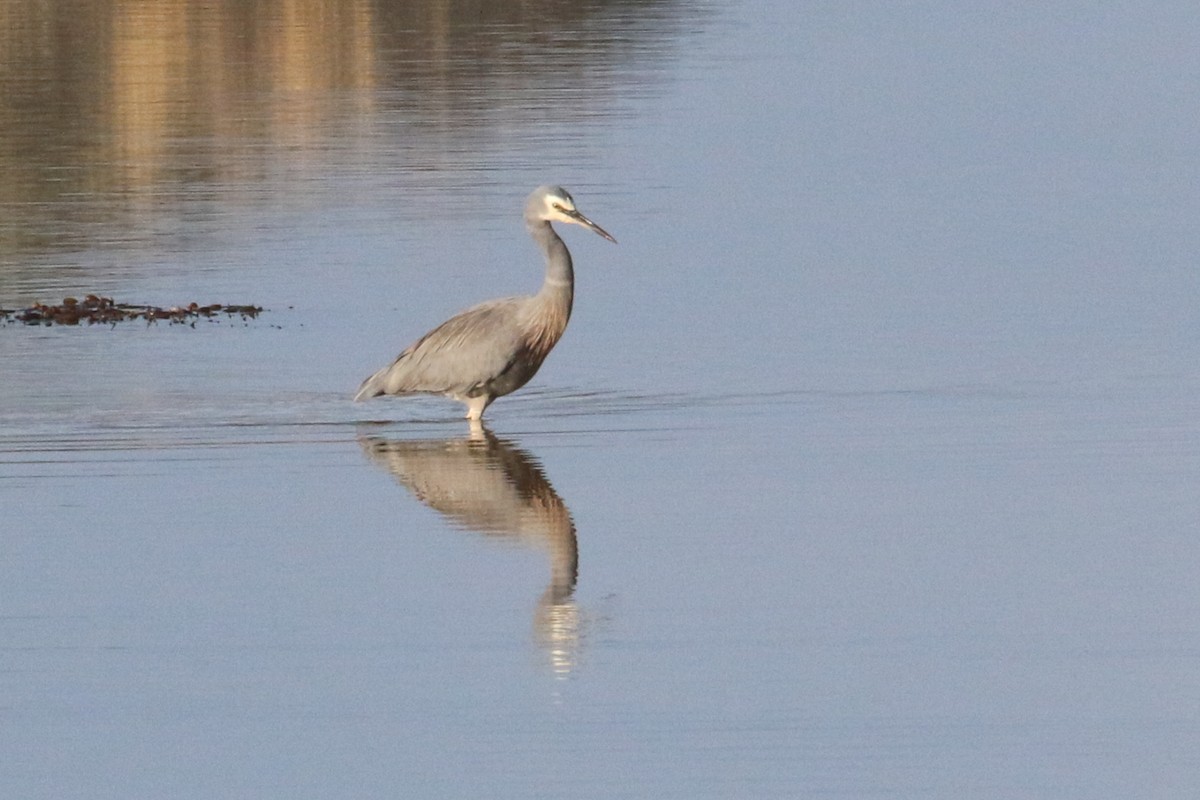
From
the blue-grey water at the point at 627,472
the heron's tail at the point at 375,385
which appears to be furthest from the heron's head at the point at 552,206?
the heron's tail at the point at 375,385

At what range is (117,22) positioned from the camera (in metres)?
44.3

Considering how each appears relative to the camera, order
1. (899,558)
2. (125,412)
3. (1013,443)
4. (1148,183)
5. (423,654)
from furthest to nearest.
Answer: (1148,183)
(125,412)
(1013,443)
(899,558)
(423,654)

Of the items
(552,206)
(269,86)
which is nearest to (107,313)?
(552,206)

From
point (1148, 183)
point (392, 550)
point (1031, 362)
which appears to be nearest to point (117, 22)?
point (1148, 183)

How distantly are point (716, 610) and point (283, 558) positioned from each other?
1.71 m

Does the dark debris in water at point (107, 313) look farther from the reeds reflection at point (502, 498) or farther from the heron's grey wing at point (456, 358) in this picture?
the reeds reflection at point (502, 498)

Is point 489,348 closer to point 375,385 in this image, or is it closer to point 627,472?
point 375,385

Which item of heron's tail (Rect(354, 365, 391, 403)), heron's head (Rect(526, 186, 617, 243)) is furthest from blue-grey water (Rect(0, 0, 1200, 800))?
heron's head (Rect(526, 186, 617, 243))

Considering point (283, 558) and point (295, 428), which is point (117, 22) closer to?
point (295, 428)

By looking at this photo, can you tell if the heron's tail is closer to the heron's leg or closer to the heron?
the heron

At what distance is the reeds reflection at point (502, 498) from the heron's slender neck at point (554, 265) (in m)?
0.79

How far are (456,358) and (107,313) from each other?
4.14 metres

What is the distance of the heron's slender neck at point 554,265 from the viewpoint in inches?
545

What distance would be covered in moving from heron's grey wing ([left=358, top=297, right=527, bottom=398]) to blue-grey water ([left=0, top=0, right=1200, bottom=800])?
0.69ft
